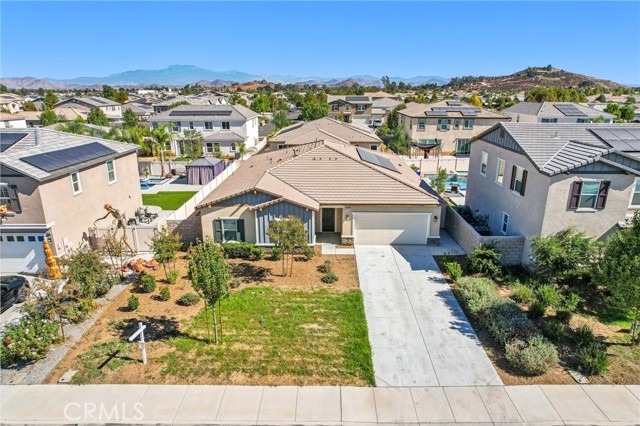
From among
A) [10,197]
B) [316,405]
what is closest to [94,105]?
[10,197]

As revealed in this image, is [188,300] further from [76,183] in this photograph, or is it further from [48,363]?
[76,183]

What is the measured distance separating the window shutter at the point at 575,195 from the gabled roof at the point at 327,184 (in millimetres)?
6114

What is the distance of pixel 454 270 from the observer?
59.4ft

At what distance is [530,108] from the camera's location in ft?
190

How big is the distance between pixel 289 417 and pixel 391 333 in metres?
5.22

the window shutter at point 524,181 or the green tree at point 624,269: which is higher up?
the window shutter at point 524,181

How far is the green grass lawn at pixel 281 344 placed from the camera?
39.7 feet

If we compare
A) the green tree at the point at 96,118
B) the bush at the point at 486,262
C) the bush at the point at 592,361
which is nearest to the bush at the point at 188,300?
the bush at the point at 486,262

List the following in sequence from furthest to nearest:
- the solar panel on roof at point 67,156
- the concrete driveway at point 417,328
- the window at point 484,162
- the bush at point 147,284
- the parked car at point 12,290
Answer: the window at point 484,162 → the solar panel on roof at point 67,156 → the bush at point 147,284 → the parked car at point 12,290 → the concrete driveway at point 417,328

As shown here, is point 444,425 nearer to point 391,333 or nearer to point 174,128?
point 391,333

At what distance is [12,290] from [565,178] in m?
23.6

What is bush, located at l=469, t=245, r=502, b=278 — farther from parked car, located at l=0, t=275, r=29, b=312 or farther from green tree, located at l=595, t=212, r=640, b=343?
parked car, located at l=0, t=275, r=29, b=312

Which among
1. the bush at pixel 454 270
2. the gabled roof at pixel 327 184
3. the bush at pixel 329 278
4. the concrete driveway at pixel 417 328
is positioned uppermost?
the gabled roof at pixel 327 184

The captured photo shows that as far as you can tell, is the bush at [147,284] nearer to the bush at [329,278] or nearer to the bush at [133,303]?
the bush at [133,303]
